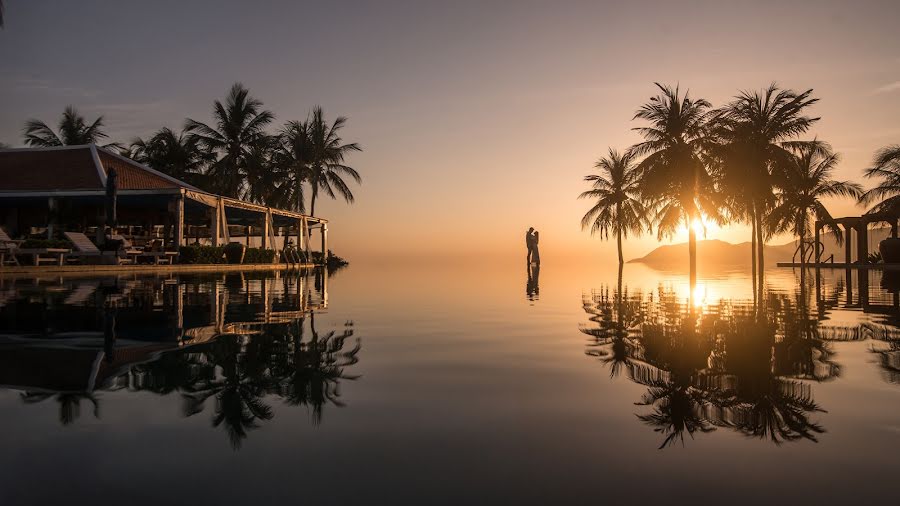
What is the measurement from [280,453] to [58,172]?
30.6 m

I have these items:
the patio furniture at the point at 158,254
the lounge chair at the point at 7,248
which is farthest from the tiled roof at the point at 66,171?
the lounge chair at the point at 7,248

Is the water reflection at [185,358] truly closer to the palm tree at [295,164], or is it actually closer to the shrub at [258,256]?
the shrub at [258,256]

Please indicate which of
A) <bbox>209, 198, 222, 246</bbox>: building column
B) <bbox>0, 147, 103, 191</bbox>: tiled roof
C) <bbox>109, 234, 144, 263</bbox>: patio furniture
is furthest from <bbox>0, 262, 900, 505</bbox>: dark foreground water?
<bbox>0, 147, 103, 191</bbox>: tiled roof

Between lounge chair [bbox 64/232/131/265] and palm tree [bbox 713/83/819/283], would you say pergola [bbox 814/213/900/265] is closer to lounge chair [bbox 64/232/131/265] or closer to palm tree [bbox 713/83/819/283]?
palm tree [bbox 713/83/819/283]

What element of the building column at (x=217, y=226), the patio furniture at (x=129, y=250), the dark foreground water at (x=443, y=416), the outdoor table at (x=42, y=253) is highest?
the building column at (x=217, y=226)

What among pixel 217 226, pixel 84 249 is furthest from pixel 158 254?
pixel 84 249

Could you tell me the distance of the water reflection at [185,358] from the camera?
328 centimetres

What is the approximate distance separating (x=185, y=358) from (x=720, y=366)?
4.15 m

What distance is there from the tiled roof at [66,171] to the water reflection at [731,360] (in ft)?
77.8

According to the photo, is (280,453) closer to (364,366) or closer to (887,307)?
(364,366)

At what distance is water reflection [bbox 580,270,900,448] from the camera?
294 cm

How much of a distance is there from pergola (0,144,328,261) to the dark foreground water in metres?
21.2

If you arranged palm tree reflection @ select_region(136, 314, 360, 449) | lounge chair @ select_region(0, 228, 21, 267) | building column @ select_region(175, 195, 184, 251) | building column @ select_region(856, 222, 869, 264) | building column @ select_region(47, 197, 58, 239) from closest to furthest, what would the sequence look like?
palm tree reflection @ select_region(136, 314, 360, 449), lounge chair @ select_region(0, 228, 21, 267), building column @ select_region(175, 195, 184, 251), building column @ select_region(47, 197, 58, 239), building column @ select_region(856, 222, 869, 264)

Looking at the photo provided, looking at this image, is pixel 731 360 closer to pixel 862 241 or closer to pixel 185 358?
pixel 185 358
